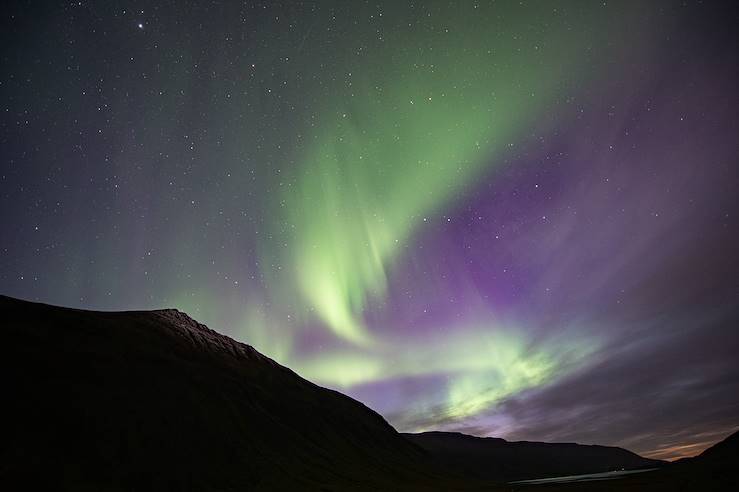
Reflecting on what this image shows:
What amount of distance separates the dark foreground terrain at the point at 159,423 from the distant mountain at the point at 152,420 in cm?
17

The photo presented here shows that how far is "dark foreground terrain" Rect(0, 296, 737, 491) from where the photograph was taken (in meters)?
39.4

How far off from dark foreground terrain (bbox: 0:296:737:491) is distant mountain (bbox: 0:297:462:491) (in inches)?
6.6

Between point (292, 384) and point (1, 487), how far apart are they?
64989 millimetres

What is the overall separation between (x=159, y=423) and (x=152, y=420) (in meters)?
0.94

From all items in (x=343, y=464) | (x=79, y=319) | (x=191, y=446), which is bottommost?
(x=343, y=464)

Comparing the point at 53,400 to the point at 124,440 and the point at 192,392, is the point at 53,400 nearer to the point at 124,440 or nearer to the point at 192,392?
the point at 124,440

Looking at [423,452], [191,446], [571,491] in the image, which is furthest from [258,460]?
[423,452]

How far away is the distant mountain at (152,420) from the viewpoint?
3928cm

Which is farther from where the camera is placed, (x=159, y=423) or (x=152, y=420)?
(x=159, y=423)

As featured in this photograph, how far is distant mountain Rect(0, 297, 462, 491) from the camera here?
1547 inches

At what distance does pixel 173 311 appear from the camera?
303 feet

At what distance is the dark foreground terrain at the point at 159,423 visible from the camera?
39375 millimetres

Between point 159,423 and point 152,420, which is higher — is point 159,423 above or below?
below

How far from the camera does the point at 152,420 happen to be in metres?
49.4
